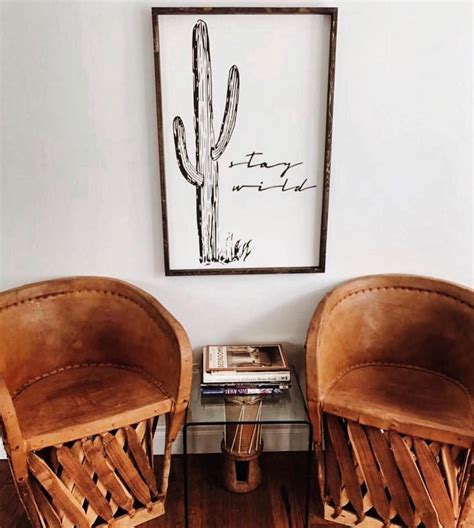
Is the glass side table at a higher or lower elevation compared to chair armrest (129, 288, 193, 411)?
lower

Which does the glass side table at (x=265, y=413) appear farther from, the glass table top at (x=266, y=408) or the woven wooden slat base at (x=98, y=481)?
the woven wooden slat base at (x=98, y=481)

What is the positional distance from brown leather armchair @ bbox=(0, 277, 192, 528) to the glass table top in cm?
10

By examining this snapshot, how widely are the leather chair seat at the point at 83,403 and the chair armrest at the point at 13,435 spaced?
36mm

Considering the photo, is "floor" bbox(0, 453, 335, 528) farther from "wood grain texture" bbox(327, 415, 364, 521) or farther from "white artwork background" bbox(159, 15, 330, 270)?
"white artwork background" bbox(159, 15, 330, 270)

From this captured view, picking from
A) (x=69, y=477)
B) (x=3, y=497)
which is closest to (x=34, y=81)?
(x=69, y=477)

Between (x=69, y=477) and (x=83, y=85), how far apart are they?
1.26 metres

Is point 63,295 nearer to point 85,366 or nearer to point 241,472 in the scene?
point 85,366

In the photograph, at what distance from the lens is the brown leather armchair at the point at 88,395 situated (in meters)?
1.67

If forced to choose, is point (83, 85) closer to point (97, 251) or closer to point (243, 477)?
point (97, 251)

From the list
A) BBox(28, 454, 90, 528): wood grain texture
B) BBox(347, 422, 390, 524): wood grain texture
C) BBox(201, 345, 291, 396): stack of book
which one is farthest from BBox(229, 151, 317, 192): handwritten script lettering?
BBox(28, 454, 90, 528): wood grain texture

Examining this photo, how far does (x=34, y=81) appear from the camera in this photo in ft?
6.21

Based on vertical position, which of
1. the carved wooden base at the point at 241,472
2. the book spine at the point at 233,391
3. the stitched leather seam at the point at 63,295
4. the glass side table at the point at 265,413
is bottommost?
the carved wooden base at the point at 241,472

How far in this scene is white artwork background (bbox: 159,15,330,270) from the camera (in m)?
1.86

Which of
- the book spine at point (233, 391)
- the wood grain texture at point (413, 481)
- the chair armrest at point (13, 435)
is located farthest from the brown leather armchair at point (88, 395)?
the wood grain texture at point (413, 481)
